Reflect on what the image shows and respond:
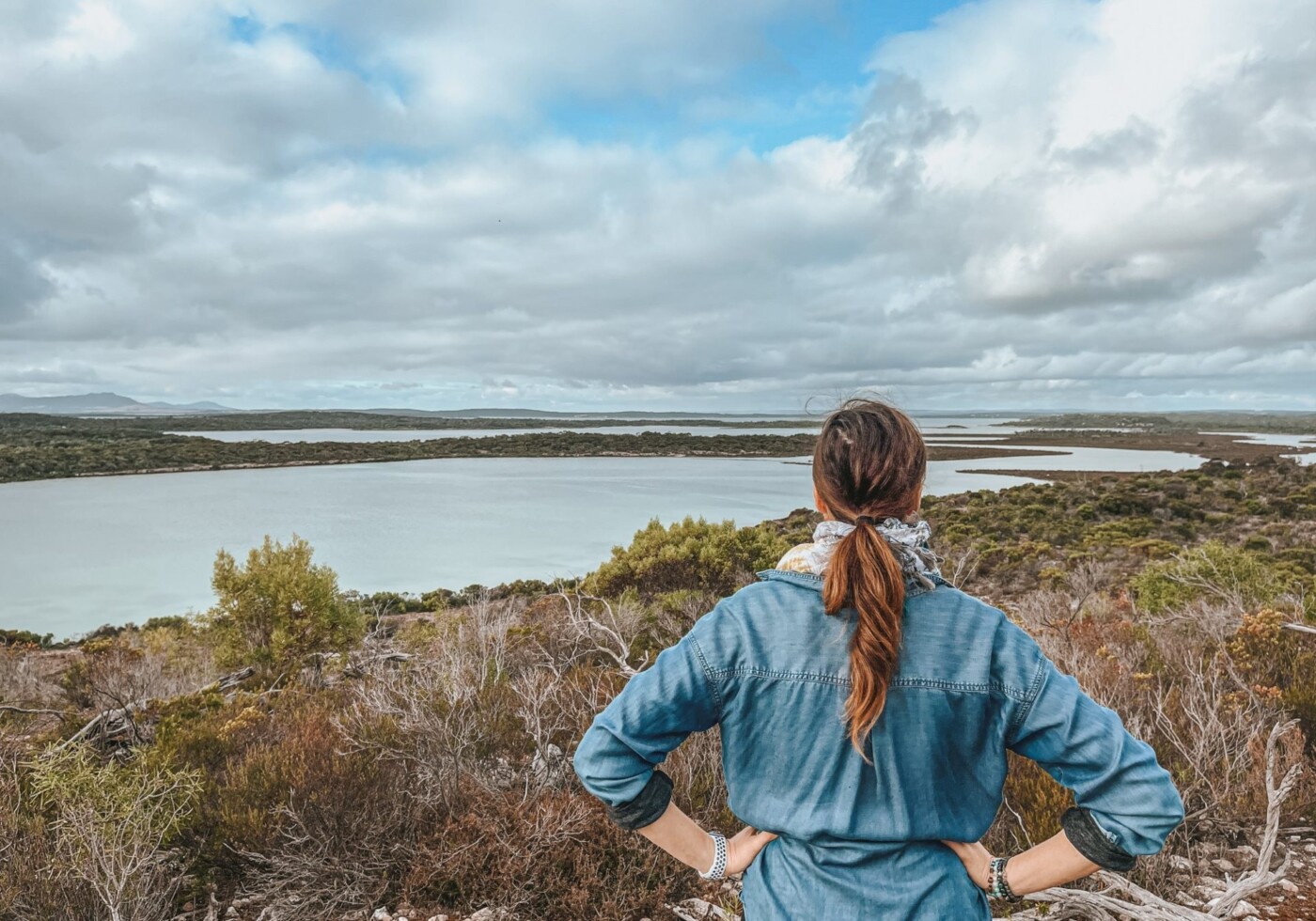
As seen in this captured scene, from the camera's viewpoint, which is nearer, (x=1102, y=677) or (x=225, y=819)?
(x=225, y=819)

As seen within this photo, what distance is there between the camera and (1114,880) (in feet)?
6.90

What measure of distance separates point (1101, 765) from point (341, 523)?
21.4m

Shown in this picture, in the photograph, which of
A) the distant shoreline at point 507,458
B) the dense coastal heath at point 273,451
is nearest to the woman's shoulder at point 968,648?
the dense coastal heath at point 273,451

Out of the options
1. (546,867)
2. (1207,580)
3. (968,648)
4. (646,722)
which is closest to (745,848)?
(646,722)

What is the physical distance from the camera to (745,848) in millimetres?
1181

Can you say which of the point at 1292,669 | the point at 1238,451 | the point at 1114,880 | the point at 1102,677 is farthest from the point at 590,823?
the point at 1238,451

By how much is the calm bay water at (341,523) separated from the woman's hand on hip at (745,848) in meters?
13.1

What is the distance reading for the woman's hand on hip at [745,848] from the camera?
1.17 metres

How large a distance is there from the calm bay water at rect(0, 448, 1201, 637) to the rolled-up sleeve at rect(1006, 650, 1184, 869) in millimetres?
13314

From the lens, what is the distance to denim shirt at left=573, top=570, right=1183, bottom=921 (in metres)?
1.01

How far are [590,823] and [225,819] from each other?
57.6 inches

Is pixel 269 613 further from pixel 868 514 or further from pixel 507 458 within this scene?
pixel 507 458

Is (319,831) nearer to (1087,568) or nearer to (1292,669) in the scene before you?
(1292,669)

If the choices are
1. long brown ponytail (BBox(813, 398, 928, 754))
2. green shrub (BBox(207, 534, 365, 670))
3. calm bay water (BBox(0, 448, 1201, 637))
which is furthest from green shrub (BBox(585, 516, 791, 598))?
long brown ponytail (BBox(813, 398, 928, 754))
